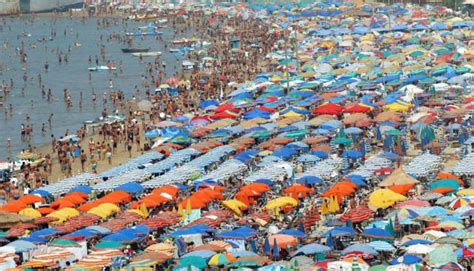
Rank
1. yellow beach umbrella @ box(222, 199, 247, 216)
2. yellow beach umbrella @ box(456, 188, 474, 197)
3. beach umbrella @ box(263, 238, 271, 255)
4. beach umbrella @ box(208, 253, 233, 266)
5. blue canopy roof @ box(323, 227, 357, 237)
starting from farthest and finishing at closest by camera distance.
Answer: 1. yellow beach umbrella @ box(222, 199, 247, 216)
2. yellow beach umbrella @ box(456, 188, 474, 197)
3. blue canopy roof @ box(323, 227, 357, 237)
4. beach umbrella @ box(263, 238, 271, 255)
5. beach umbrella @ box(208, 253, 233, 266)

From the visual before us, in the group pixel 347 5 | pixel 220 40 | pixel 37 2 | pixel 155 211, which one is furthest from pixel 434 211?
pixel 37 2

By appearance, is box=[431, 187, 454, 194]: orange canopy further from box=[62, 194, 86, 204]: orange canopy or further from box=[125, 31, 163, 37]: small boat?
box=[125, 31, 163, 37]: small boat

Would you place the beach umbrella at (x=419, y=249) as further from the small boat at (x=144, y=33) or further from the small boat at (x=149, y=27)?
the small boat at (x=149, y=27)

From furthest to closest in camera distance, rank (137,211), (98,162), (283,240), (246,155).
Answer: (98,162) → (246,155) → (137,211) → (283,240)

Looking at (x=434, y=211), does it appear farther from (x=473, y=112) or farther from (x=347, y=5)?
(x=347, y=5)

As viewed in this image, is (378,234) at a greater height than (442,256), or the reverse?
(442,256)

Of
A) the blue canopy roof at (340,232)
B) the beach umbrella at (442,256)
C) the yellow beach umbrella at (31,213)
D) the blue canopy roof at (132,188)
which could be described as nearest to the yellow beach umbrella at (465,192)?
the blue canopy roof at (340,232)

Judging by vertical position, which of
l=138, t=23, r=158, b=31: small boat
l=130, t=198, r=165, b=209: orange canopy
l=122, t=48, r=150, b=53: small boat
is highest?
l=130, t=198, r=165, b=209: orange canopy

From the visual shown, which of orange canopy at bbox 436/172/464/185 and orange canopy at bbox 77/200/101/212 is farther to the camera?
orange canopy at bbox 77/200/101/212

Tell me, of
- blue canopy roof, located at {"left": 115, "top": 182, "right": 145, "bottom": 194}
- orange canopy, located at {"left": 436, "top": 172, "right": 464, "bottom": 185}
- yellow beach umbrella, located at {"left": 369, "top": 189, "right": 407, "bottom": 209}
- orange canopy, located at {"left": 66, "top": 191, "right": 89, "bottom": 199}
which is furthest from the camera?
blue canopy roof, located at {"left": 115, "top": 182, "right": 145, "bottom": 194}

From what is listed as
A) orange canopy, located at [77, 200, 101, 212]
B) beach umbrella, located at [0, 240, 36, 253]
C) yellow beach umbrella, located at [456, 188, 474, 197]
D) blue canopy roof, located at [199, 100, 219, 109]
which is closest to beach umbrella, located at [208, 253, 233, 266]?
beach umbrella, located at [0, 240, 36, 253]

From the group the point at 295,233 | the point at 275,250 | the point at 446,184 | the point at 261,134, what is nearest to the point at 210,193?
the point at 295,233

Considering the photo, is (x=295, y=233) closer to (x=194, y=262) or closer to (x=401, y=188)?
(x=194, y=262)
